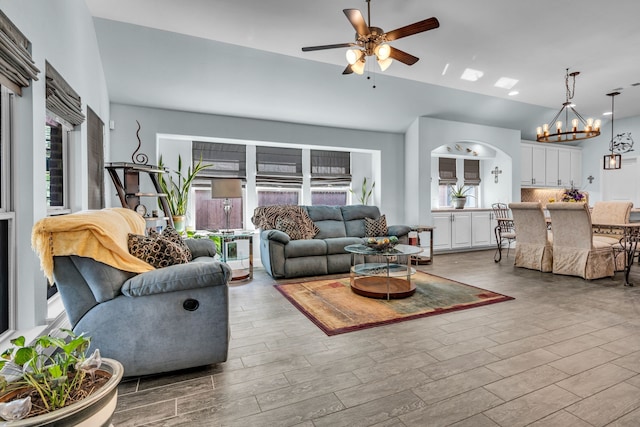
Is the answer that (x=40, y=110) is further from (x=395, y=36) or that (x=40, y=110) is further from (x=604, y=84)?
(x=604, y=84)

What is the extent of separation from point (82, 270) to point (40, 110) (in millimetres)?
1118

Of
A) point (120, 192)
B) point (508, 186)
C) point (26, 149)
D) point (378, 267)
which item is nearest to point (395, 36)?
point (378, 267)

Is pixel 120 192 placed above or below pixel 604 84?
below

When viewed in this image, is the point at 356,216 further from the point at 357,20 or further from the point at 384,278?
the point at 357,20

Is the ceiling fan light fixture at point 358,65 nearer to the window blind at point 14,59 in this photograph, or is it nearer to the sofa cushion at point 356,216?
the window blind at point 14,59

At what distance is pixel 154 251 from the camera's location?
235 cm

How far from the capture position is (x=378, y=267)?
409 cm

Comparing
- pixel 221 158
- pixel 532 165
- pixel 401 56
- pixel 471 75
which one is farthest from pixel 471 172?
pixel 221 158

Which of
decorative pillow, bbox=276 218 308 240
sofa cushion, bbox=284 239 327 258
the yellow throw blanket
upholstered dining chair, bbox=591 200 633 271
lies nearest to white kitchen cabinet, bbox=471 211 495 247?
upholstered dining chair, bbox=591 200 633 271

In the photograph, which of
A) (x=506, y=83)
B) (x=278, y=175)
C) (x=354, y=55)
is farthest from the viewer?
(x=278, y=175)

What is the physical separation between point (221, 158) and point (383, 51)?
360cm

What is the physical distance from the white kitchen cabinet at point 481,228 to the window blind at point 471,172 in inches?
38.9

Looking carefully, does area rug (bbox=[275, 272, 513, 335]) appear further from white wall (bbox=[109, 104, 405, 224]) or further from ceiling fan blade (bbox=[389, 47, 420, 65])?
white wall (bbox=[109, 104, 405, 224])

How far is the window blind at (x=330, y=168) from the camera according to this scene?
6457mm
